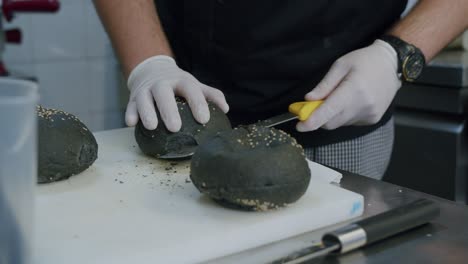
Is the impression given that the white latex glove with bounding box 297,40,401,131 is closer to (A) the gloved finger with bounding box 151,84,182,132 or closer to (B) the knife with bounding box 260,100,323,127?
(B) the knife with bounding box 260,100,323,127

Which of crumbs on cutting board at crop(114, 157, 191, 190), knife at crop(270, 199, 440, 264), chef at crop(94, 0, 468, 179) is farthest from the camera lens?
chef at crop(94, 0, 468, 179)

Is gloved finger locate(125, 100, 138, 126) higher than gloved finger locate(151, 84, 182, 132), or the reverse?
gloved finger locate(151, 84, 182, 132)

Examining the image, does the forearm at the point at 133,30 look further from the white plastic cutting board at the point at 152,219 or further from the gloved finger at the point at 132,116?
the white plastic cutting board at the point at 152,219

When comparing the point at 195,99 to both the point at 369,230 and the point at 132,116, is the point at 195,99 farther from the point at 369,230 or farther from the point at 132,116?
the point at 369,230

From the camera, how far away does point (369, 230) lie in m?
0.72

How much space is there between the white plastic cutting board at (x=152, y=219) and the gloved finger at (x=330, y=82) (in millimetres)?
215

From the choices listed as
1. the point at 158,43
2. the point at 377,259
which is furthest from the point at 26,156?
the point at 158,43

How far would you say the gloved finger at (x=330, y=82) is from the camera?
3.49 feet

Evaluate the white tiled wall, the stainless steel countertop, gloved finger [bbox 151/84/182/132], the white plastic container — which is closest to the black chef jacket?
gloved finger [bbox 151/84/182/132]

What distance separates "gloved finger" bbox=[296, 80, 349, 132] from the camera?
3.37ft

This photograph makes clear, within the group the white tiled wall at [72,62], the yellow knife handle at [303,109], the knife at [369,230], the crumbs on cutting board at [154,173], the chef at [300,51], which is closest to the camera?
the knife at [369,230]

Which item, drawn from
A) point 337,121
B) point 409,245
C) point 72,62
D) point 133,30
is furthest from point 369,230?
point 72,62

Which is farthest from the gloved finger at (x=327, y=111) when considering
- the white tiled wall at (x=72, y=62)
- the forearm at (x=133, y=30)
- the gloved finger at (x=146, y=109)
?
the white tiled wall at (x=72, y=62)

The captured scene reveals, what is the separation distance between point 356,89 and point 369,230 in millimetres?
393
